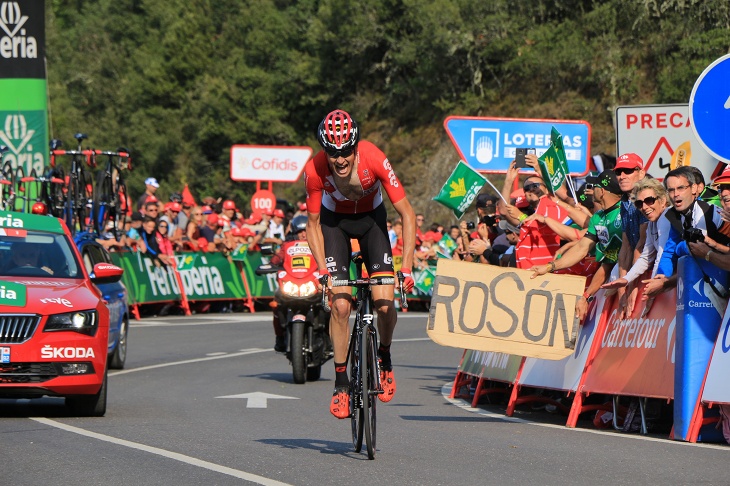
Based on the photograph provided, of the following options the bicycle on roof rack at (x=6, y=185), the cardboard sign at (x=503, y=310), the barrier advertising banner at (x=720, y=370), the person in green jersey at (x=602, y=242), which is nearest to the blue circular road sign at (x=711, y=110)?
the barrier advertising banner at (x=720, y=370)

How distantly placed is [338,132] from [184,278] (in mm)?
20200

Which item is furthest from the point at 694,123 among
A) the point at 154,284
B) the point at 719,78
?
the point at 154,284

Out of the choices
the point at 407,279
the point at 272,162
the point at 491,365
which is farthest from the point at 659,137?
the point at 272,162

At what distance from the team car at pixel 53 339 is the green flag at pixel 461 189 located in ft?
14.7

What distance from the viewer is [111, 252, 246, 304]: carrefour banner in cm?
2752

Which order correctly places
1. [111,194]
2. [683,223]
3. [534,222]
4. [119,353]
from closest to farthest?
[683,223] < [534,222] < [119,353] < [111,194]

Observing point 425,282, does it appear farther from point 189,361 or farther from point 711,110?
point 711,110

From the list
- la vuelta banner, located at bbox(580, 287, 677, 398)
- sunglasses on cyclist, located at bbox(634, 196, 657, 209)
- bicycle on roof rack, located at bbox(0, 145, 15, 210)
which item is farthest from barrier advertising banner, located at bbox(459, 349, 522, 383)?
bicycle on roof rack, located at bbox(0, 145, 15, 210)

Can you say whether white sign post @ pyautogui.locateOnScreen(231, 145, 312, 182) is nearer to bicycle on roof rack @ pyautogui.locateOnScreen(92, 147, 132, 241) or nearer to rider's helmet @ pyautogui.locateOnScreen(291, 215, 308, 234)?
bicycle on roof rack @ pyautogui.locateOnScreen(92, 147, 132, 241)

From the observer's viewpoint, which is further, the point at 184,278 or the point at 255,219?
the point at 255,219

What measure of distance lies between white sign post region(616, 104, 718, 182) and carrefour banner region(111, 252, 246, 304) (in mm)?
13186

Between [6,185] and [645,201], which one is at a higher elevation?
[6,185]

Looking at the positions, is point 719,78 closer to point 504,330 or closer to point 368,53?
point 504,330

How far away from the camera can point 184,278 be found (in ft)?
96.1
